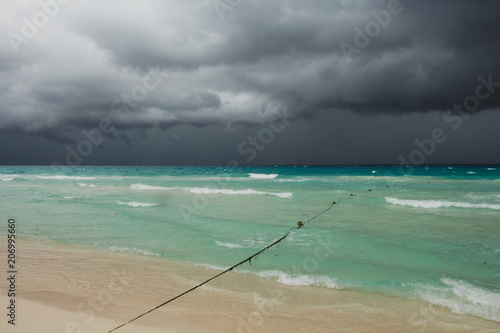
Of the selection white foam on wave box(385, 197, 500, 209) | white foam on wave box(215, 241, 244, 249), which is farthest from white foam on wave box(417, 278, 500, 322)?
white foam on wave box(385, 197, 500, 209)

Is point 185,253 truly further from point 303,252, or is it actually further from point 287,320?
point 287,320

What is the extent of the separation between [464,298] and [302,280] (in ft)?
8.13

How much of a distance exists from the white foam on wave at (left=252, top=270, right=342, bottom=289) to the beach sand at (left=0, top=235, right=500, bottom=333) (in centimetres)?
16

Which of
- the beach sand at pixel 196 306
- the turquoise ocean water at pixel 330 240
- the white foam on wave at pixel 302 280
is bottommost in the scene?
the turquoise ocean water at pixel 330 240

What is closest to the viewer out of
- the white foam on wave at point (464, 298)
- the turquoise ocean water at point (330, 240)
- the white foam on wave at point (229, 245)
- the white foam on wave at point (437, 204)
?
the white foam on wave at point (464, 298)

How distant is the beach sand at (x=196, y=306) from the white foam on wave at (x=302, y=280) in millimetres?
160

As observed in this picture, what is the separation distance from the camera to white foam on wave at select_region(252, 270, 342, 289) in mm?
5227

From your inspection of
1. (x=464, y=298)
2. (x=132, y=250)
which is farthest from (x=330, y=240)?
(x=132, y=250)

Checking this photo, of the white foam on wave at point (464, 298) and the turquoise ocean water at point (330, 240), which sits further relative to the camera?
the turquoise ocean water at point (330, 240)

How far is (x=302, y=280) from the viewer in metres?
5.38

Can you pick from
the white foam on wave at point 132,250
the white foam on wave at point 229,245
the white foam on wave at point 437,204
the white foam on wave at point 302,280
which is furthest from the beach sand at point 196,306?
the white foam on wave at point 437,204

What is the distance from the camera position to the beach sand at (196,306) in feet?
12.2

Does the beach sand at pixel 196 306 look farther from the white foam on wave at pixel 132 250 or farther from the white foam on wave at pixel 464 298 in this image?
the white foam on wave at pixel 132 250

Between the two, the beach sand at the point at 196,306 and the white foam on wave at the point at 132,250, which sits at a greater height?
the beach sand at the point at 196,306
